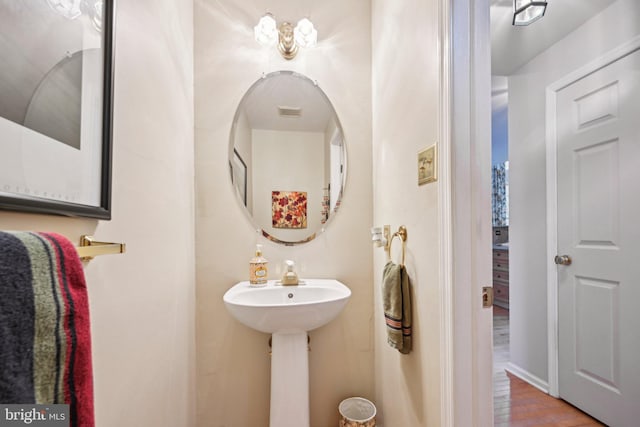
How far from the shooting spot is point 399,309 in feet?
3.37

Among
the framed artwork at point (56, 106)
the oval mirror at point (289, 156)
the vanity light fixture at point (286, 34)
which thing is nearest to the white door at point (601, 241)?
the oval mirror at point (289, 156)

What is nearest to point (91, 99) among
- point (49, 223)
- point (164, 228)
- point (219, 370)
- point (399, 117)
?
point (49, 223)

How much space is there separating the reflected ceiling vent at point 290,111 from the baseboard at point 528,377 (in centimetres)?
247

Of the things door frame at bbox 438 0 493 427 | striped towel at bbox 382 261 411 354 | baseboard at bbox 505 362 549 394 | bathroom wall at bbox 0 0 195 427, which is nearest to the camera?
bathroom wall at bbox 0 0 195 427

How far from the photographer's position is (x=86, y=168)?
612 millimetres

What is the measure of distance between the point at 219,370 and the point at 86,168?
1203 millimetres

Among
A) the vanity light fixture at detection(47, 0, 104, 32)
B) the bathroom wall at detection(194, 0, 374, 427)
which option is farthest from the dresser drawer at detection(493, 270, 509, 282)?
the vanity light fixture at detection(47, 0, 104, 32)

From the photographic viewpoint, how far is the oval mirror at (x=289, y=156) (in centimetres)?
147

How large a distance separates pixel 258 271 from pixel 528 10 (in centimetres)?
195

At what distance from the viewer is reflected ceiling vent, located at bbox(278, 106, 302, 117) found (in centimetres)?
151

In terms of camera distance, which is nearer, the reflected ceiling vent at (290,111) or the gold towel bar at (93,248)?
the gold towel bar at (93,248)

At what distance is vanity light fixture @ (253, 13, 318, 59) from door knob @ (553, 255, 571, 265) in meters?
2.05

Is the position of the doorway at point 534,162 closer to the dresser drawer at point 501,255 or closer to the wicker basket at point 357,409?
the wicker basket at point 357,409

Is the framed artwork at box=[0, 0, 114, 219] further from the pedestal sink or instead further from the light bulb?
the light bulb
